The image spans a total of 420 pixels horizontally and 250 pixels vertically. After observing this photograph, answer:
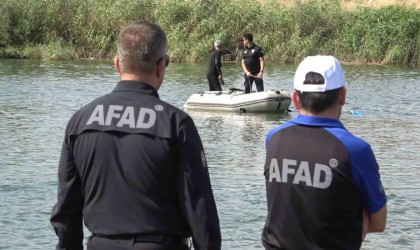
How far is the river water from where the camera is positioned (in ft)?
30.8

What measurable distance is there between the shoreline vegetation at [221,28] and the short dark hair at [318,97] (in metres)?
31.4

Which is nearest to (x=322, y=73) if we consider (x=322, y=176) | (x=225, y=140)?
(x=322, y=176)

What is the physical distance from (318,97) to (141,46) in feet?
2.44

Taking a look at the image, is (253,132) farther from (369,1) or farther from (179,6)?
(369,1)

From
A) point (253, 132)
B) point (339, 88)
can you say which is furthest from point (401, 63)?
point (339, 88)

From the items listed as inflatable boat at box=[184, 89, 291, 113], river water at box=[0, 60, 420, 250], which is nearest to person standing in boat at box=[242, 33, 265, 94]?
inflatable boat at box=[184, 89, 291, 113]

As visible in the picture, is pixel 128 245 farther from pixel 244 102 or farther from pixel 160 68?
pixel 244 102

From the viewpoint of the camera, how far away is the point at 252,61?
19984 millimetres

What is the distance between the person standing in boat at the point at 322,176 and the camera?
3621 millimetres

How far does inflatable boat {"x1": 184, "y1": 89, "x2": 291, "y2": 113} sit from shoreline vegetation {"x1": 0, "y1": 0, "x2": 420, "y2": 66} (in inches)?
620

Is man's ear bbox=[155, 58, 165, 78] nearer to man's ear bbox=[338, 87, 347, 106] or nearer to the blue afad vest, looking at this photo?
the blue afad vest

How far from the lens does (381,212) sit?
3654 mm

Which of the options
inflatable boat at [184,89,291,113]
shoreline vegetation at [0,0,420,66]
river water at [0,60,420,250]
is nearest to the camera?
river water at [0,60,420,250]

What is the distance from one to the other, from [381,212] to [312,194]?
28 cm
